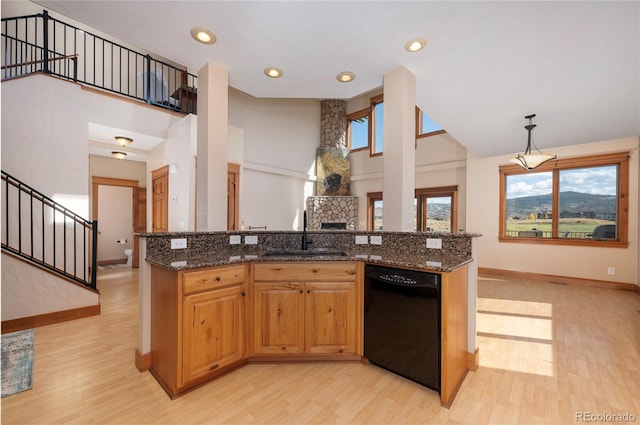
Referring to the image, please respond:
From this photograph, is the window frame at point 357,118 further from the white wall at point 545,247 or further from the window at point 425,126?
the white wall at point 545,247

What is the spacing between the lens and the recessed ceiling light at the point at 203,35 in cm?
235

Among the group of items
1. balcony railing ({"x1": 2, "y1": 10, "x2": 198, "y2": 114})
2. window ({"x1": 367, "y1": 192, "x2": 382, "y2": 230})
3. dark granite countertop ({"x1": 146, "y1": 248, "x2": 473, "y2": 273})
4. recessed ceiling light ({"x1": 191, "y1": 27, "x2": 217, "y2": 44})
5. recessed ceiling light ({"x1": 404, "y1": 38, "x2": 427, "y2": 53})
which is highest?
balcony railing ({"x1": 2, "y1": 10, "x2": 198, "y2": 114})

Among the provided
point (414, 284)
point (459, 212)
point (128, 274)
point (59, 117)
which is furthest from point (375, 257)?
point (128, 274)

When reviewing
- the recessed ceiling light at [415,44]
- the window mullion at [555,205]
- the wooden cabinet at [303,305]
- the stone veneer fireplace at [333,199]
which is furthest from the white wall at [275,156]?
the window mullion at [555,205]

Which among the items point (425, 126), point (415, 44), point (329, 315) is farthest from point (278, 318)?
point (425, 126)

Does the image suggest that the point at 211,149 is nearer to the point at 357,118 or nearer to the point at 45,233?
the point at 45,233

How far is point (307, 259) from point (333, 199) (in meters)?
5.44

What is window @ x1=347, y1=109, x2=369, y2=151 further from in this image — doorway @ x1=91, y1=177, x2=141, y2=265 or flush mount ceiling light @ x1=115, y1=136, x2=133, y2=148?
doorway @ x1=91, y1=177, x2=141, y2=265

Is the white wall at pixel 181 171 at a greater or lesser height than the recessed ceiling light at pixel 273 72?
lesser

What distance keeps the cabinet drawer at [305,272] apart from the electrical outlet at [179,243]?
67 centimetres

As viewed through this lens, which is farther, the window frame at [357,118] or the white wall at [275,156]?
the window frame at [357,118]

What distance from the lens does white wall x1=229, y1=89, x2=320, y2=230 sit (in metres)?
6.20

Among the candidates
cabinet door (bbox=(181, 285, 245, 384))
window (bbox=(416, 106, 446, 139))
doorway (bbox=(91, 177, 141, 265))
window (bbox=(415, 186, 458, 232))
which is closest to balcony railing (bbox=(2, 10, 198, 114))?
doorway (bbox=(91, 177, 141, 265))

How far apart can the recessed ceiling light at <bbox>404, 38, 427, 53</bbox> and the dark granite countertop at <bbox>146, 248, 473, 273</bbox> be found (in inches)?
73.3
